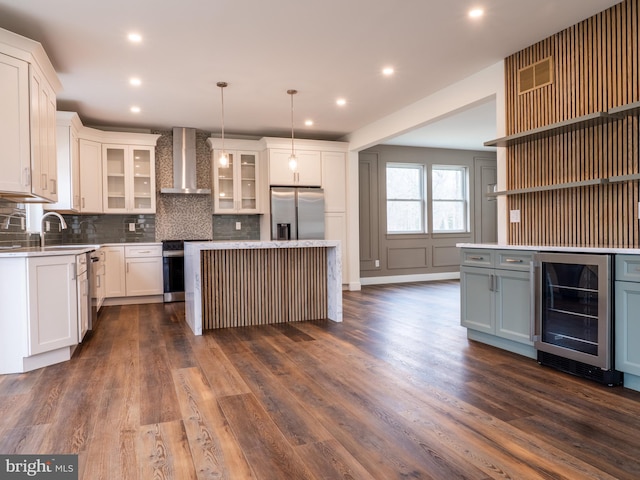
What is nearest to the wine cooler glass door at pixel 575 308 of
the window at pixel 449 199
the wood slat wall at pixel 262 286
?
the wood slat wall at pixel 262 286

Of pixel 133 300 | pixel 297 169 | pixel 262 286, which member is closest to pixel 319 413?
pixel 262 286

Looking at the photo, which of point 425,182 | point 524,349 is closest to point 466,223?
point 425,182

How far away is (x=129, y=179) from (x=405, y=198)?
497 cm

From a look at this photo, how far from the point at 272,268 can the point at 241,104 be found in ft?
7.43

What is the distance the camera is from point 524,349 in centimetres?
348

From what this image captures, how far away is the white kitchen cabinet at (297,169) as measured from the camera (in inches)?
274

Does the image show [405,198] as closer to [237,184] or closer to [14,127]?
[237,184]

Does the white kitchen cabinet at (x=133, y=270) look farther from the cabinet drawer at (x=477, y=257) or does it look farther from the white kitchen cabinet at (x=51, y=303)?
the cabinet drawer at (x=477, y=257)

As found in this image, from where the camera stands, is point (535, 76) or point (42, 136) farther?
point (535, 76)

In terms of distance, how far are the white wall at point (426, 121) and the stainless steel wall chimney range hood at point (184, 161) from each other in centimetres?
244

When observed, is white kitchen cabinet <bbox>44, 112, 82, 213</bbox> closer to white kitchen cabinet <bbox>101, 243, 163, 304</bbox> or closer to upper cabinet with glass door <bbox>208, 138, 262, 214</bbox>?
white kitchen cabinet <bbox>101, 243, 163, 304</bbox>

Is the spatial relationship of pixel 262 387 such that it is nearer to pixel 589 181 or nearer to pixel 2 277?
pixel 2 277

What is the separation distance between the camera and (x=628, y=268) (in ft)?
8.88

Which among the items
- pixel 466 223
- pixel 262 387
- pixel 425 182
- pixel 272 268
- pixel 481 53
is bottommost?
pixel 262 387
